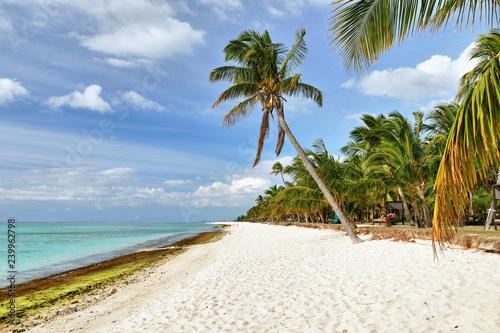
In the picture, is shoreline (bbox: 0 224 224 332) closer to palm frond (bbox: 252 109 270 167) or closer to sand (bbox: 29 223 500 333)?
sand (bbox: 29 223 500 333)

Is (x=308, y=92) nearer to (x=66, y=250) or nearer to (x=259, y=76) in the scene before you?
(x=259, y=76)

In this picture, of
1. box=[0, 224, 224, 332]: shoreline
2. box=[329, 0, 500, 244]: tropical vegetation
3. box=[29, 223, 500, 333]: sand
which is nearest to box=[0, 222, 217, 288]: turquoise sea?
box=[0, 224, 224, 332]: shoreline

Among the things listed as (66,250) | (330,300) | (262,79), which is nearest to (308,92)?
(262,79)

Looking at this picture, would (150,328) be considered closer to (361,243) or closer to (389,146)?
(361,243)

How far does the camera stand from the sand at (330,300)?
3867 mm

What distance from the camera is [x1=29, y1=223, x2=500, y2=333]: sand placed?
12.7 feet

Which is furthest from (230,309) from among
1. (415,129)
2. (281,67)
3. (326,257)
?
(415,129)

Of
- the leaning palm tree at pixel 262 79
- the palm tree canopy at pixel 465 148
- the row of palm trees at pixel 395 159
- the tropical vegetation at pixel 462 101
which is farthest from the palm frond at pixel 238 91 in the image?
the palm tree canopy at pixel 465 148

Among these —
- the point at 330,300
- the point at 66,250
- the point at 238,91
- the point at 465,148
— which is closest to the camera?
the point at 465,148

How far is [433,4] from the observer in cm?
313

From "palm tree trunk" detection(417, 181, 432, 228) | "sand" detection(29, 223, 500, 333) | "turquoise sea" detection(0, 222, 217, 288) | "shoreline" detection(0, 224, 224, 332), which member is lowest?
"turquoise sea" detection(0, 222, 217, 288)

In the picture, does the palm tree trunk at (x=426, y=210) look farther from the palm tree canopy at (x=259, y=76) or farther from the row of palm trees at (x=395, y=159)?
the palm tree canopy at (x=259, y=76)

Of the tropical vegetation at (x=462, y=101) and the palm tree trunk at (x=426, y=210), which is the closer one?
the tropical vegetation at (x=462, y=101)

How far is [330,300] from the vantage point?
4.77 meters
